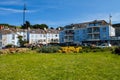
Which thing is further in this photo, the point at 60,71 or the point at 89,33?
the point at 89,33

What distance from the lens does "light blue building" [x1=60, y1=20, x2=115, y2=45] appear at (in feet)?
339

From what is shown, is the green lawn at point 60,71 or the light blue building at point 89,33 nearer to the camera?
the green lawn at point 60,71

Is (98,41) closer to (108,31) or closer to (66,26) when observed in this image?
(108,31)

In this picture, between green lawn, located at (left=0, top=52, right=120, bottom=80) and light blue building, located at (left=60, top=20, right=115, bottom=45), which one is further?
light blue building, located at (left=60, top=20, right=115, bottom=45)

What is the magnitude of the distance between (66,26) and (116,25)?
1002 inches

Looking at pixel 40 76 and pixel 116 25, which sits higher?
pixel 116 25

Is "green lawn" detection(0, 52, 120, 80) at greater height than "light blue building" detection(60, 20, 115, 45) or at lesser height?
lesser

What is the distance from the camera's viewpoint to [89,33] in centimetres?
10994

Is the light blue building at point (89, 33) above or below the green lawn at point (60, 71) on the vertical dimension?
above

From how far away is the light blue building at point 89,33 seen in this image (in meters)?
103

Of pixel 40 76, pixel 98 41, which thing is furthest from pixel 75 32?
pixel 40 76

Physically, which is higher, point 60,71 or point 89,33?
point 89,33

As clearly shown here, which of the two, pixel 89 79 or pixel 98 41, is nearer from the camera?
pixel 89 79

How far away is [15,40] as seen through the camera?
118 metres
